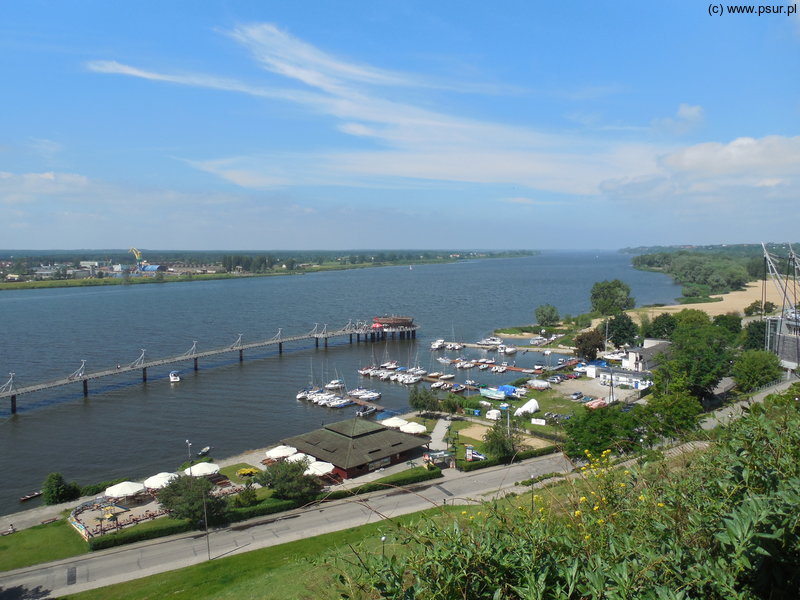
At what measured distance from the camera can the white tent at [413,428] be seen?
82.9 feet

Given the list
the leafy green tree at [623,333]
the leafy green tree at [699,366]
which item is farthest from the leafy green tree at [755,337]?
the leafy green tree at [623,333]

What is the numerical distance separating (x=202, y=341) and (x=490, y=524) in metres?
49.2

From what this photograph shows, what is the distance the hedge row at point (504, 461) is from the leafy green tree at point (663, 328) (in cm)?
2687

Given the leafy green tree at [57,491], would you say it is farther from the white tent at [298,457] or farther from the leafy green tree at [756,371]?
the leafy green tree at [756,371]

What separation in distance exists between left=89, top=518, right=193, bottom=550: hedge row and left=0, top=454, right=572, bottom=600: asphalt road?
267 mm

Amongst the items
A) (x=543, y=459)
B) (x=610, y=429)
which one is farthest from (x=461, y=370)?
(x=610, y=429)

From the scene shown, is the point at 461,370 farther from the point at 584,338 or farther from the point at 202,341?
the point at 202,341

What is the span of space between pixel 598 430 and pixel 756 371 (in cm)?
1355

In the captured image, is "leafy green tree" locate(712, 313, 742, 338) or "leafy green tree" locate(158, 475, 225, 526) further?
"leafy green tree" locate(712, 313, 742, 338)

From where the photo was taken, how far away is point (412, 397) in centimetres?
2991

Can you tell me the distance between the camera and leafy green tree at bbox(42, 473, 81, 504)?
770 inches

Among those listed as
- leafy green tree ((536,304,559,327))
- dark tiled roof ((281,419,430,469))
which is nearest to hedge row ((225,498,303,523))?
dark tiled roof ((281,419,430,469))

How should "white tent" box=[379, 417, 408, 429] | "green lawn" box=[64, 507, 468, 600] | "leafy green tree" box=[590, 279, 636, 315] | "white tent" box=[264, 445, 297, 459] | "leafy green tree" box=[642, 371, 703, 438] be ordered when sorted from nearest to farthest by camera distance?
"green lawn" box=[64, 507, 468, 600] < "leafy green tree" box=[642, 371, 703, 438] < "white tent" box=[264, 445, 297, 459] < "white tent" box=[379, 417, 408, 429] < "leafy green tree" box=[590, 279, 636, 315]

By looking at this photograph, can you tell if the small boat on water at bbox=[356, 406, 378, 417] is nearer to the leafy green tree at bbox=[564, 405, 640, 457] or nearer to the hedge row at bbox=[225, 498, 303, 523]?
the hedge row at bbox=[225, 498, 303, 523]
